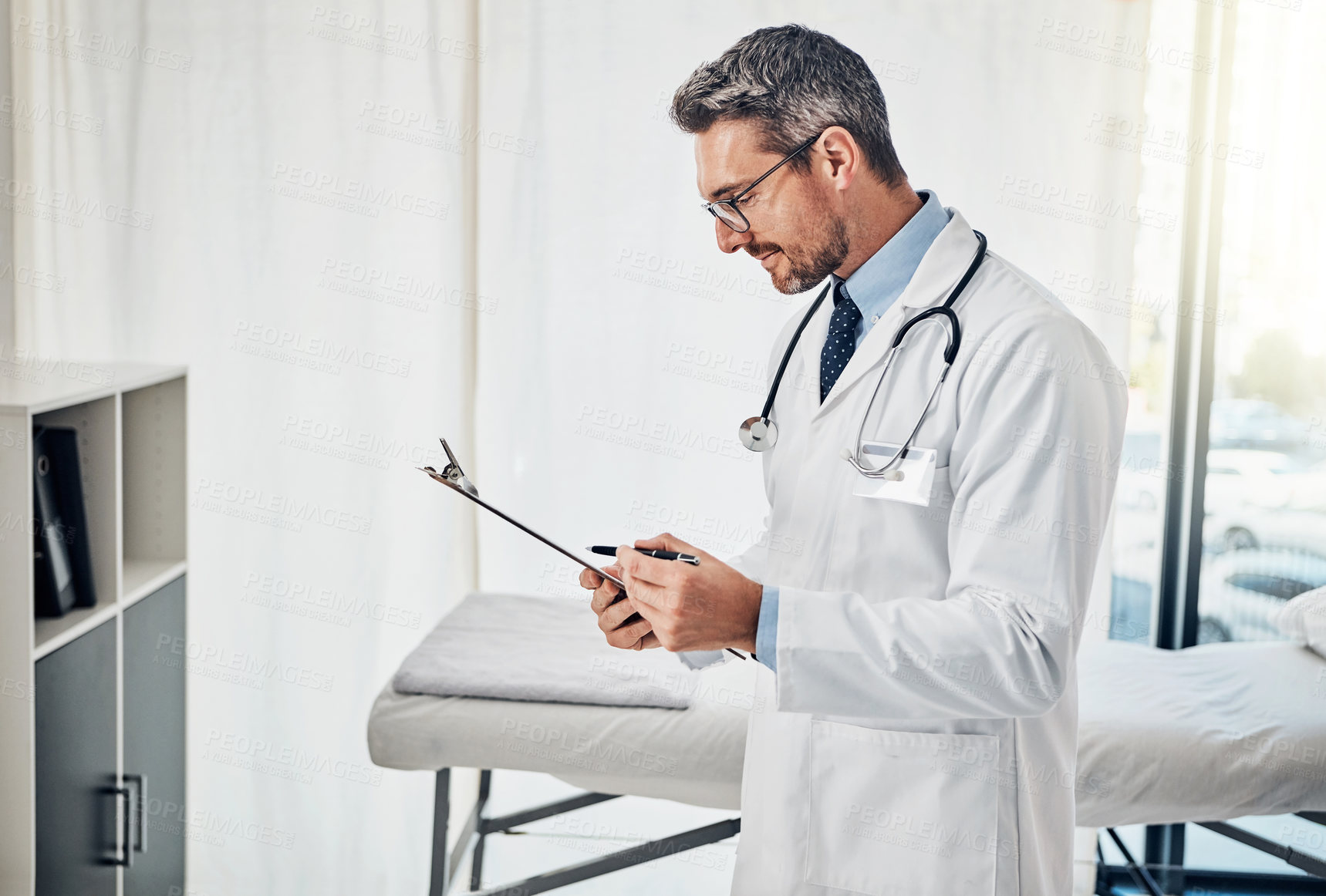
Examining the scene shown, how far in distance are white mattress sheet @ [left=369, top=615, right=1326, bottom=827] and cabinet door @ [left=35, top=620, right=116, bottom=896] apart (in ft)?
1.54

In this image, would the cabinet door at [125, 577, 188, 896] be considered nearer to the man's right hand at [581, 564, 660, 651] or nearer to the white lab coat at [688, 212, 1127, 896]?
the man's right hand at [581, 564, 660, 651]

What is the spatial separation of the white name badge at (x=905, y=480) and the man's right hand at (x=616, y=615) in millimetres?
311

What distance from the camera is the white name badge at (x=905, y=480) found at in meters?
1.09

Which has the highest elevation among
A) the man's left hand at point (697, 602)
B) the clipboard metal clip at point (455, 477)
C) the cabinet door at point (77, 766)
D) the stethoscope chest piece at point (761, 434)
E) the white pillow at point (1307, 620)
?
the stethoscope chest piece at point (761, 434)

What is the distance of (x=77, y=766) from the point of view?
67.8 inches

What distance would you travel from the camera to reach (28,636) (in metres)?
1.52

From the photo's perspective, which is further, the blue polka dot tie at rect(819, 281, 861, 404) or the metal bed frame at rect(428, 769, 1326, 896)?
the metal bed frame at rect(428, 769, 1326, 896)

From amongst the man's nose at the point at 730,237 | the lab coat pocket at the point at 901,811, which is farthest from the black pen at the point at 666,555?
the man's nose at the point at 730,237

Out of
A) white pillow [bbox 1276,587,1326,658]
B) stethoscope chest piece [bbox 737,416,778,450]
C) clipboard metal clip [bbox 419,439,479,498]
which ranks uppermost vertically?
stethoscope chest piece [bbox 737,416,778,450]

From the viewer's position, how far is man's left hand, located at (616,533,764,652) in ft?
3.35

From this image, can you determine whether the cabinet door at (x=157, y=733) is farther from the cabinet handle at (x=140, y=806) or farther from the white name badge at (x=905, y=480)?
the white name badge at (x=905, y=480)

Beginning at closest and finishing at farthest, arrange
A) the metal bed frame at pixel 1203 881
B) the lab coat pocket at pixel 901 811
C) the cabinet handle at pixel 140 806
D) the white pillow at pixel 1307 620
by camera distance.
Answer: the lab coat pocket at pixel 901 811, the cabinet handle at pixel 140 806, the white pillow at pixel 1307 620, the metal bed frame at pixel 1203 881

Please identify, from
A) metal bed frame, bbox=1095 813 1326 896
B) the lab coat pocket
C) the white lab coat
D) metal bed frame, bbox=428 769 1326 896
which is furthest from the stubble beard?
metal bed frame, bbox=1095 813 1326 896

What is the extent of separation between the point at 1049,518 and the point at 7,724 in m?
1.52
